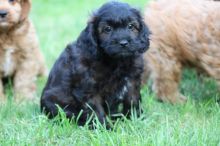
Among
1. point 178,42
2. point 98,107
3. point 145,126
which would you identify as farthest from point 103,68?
point 178,42

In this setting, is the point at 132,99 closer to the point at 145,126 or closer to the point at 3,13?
the point at 145,126

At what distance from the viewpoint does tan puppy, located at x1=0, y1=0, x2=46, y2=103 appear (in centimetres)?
595

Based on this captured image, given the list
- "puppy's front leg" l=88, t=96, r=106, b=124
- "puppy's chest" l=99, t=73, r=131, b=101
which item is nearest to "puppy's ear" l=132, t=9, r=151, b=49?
"puppy's chest" l=99, t=73, r=131, b=101

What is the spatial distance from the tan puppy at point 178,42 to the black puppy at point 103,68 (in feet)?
2.59

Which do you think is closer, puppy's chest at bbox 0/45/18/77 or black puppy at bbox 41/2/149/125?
black puppy at bbox 41/2/149/125

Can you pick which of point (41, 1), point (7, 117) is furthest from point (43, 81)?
point (41, 1)

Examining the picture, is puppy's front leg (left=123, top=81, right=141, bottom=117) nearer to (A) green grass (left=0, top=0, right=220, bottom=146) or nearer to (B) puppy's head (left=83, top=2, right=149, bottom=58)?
(A) green grass (left=0, top=0, right=220, bottom=146)

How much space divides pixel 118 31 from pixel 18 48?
212cm

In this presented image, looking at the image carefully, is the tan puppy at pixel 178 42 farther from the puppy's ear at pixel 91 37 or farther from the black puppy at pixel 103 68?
the puppy's ear at pixel 91 37

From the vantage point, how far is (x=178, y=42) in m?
5.54

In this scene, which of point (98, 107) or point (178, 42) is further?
point (178, 42)

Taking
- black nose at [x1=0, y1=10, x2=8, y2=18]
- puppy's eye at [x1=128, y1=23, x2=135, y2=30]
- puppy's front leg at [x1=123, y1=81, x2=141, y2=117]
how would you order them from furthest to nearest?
black nose at [x1=0, y1=10, x2=8, y2=18]
puppy's front leg at [x1=123, y1=81, x2=141, y2=117]
puppy's eye at [x1=128, y1=23, x2=135, y2=30]

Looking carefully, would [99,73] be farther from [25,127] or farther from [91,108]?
[25,127]

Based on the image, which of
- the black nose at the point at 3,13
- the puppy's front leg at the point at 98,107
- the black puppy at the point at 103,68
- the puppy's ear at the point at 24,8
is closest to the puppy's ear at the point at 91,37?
the black puppy at the point at 103,68
